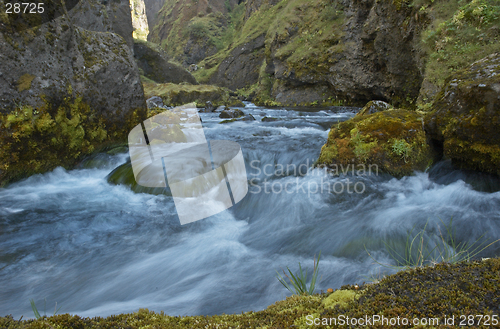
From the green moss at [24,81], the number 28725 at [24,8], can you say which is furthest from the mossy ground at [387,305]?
the number 28725 at [24,8]

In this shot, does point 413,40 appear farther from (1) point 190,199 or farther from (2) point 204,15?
(2) point 204,15

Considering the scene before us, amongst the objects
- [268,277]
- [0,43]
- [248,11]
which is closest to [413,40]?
[268,277]

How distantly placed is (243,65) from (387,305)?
133 feet

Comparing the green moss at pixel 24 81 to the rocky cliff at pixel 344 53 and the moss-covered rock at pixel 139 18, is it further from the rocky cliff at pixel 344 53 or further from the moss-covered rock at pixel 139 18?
the moss-covered rock at pixel 139 18

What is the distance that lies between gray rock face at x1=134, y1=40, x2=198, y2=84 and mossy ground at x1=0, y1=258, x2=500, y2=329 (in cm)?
3299

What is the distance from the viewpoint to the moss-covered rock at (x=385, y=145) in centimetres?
521

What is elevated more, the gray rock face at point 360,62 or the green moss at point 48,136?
the gray rock face at point 360,62

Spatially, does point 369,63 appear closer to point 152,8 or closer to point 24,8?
point 24,8

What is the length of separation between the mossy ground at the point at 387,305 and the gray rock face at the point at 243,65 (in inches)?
1511

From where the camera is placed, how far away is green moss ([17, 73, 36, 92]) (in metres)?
5.48

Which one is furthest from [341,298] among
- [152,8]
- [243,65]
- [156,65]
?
[152,8]

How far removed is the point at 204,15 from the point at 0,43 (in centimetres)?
7332
